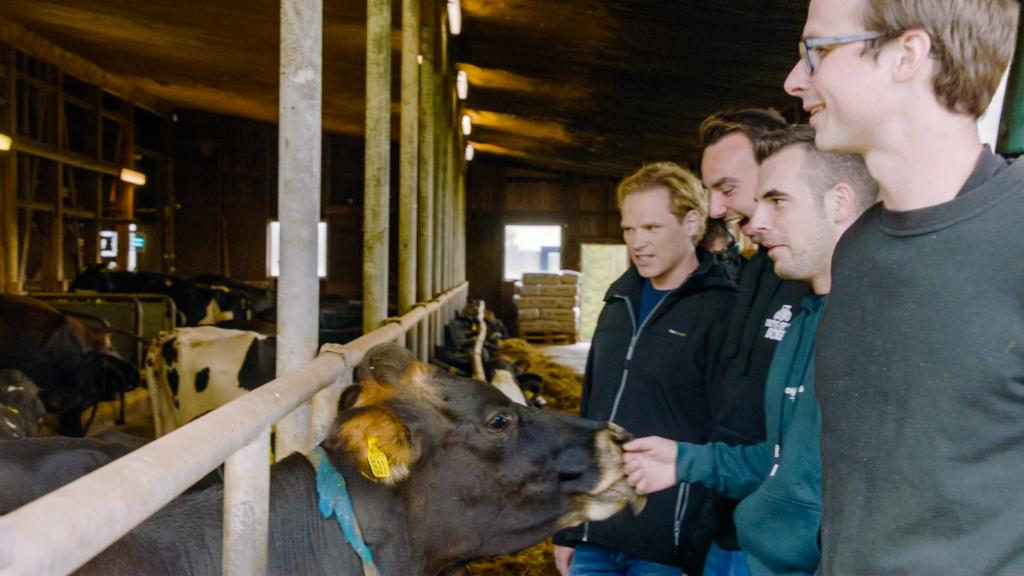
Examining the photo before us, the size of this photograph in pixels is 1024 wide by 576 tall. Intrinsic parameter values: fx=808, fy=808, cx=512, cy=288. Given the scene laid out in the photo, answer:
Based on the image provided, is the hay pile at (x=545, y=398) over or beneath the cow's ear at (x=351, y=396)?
beneath

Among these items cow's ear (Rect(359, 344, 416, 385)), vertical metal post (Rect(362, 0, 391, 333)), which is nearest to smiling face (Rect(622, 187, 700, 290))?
cow's ear (Rect(359, 344, 416, 385))

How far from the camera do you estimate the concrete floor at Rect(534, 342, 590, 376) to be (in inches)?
645

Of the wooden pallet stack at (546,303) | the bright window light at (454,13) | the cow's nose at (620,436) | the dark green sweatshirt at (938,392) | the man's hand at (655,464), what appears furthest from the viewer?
the wooden pallet stack at (546,303)

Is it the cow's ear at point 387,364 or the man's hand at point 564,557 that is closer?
the cow's ear at point 387,364

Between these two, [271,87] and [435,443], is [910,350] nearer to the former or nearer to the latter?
[435,443]

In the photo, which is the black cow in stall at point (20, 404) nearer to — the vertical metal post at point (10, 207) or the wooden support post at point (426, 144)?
the wooden support post at point (426, 144)

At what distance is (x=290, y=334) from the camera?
329 centimetres

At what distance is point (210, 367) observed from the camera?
673cm

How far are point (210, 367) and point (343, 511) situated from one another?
4.99 m

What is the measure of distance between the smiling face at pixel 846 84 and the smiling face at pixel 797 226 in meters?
0.58

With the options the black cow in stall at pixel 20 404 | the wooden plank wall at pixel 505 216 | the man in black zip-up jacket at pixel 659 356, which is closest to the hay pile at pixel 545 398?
the man in black zip-up jacket at pixel 659 356

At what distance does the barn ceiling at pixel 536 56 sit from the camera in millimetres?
8500

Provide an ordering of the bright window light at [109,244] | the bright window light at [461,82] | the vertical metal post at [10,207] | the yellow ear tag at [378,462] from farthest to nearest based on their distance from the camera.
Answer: the bright window light at [109,244] < the bright window light at [461,82] < the vertical metal post at [10,207] < the yellow ear tag at [378,462]

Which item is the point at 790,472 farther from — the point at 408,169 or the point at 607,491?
the point at 408,169
